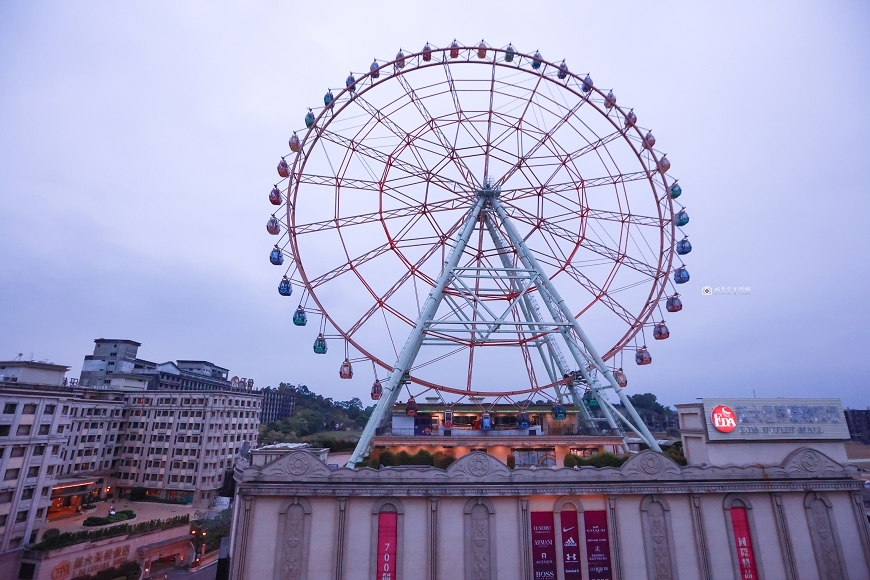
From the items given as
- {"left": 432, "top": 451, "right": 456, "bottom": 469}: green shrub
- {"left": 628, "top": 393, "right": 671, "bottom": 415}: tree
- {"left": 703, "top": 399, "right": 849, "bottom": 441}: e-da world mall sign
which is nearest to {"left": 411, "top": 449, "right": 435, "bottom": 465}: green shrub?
{"left": 432, "top": 451, "right": 456, "bottom": 469}: green shrub

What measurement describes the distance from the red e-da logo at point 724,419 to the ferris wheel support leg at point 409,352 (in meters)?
13.5

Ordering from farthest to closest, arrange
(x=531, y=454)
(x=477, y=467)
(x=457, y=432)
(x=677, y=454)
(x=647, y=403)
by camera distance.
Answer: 1. (x=647, y=403)
2. (x=457, y=432)
3. (x=531, y=454)
4. (x=677, y=454)
5. (x=477, y=467)

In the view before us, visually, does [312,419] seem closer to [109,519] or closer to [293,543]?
[109,519]

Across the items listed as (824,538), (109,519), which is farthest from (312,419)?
(824,538)

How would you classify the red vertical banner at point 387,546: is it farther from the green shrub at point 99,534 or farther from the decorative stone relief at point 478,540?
the green shrub at point 99,534

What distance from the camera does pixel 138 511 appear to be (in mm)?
49281

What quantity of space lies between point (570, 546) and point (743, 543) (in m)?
7.12

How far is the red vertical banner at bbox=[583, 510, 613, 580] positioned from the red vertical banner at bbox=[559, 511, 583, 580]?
40 centimetres

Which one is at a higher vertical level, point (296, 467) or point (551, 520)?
point (296, 467)

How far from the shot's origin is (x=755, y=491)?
64.2 ft

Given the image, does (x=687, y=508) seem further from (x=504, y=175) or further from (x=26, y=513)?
(x=26, y=513)

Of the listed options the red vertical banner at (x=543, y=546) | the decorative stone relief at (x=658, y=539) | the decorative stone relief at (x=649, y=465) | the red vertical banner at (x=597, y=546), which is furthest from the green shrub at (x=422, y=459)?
the decorative stone relief at (x=658, y=539)

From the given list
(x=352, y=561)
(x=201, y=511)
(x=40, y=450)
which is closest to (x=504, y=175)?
(x=352, y=561)

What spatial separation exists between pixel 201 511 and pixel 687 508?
48.7 m
